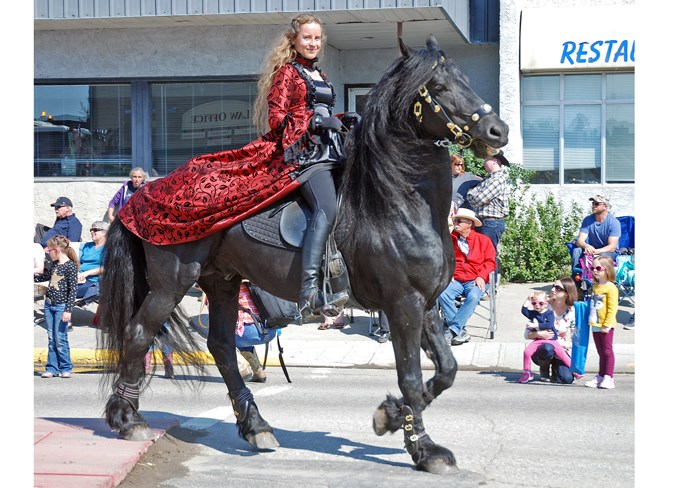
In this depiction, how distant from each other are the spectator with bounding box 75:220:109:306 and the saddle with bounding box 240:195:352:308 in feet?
24.3

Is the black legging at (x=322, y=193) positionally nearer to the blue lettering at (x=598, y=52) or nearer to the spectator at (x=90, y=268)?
the spectator at (x=90, y=268)

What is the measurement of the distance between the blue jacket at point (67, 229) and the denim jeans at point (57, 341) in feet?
14.4

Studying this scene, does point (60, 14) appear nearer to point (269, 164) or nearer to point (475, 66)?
point (475, 66)

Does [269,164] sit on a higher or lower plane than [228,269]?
higher

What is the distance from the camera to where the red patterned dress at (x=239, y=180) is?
21.9 feet

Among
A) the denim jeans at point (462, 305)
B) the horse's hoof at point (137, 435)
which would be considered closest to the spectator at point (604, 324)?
the denim jeans at point (462, 305)

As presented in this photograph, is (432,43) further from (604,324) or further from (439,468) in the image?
(604,324)

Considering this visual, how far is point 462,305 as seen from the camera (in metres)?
12.3

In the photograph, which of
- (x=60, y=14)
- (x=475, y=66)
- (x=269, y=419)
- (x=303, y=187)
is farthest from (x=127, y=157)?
(x=303, y=187)

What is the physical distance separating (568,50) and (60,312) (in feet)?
33.2

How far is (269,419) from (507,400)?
7.64ft

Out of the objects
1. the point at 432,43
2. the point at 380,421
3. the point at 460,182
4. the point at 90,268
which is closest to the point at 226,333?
the point at 380,421

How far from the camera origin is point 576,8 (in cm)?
1697
